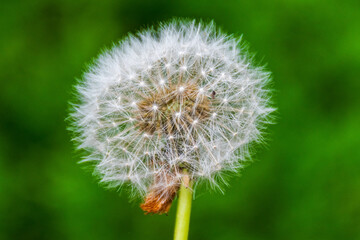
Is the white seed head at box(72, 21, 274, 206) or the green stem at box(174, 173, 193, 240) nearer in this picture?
the green stem at box(174, 173, 193, 240)

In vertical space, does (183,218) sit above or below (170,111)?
below

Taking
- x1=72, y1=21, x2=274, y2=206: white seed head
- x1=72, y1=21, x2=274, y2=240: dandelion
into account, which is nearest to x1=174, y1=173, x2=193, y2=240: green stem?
x1=72, y1=21, x2=274, y2=240: dandelion

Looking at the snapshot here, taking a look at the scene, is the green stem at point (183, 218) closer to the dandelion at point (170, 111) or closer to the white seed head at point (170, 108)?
the dandelion at point (170, 111)

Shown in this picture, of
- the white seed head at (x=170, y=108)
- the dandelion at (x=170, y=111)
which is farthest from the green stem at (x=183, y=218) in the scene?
the white seed head at (x=170, y=108)

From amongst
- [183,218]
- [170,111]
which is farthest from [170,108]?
[183,218]

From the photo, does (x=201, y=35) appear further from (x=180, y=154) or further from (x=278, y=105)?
(x=278, y=105)

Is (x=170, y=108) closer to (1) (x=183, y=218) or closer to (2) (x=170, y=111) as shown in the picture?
(2) (x=170, y=111)

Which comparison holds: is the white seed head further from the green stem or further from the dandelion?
the green stem

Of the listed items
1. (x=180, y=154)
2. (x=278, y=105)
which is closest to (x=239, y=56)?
(x=180, y=154)
